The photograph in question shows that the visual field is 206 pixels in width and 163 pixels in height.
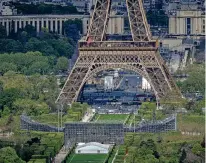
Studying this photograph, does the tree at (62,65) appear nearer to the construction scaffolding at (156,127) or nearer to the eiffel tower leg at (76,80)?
the eiffel tower leg at (76,80)

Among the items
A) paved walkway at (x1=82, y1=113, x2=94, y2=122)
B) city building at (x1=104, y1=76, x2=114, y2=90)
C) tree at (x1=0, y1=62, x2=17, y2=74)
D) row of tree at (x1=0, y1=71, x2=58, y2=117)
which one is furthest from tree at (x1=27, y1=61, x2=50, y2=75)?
paved walkway at (x1=82, y1=113, x2=94, y2=122)

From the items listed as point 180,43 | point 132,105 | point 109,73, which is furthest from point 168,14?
point 132,105

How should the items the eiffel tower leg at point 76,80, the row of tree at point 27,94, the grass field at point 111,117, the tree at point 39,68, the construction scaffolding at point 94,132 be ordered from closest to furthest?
the construction scaffolding at point 94,132 → the grass field at point 111,117 → the row of tree at point 27,94 → the eiffel tower leg at point 76,80 → the tree at point 39,68

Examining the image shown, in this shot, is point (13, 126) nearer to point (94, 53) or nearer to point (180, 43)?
point (94, 53)

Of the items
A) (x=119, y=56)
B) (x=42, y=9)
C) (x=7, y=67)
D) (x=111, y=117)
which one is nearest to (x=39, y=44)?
(x=7, y=67)

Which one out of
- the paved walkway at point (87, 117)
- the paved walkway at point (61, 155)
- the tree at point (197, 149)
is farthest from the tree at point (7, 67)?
the tree at point (197, 149)
